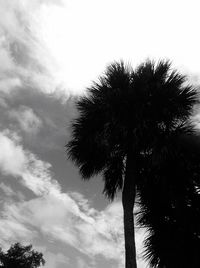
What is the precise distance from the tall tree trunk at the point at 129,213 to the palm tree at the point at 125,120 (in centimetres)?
4

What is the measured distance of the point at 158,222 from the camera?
862cm

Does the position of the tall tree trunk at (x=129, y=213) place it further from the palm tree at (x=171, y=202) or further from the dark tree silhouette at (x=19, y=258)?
the dark tree silhouette at (x=19, y=258)

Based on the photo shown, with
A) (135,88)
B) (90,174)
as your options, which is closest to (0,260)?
(90,174)

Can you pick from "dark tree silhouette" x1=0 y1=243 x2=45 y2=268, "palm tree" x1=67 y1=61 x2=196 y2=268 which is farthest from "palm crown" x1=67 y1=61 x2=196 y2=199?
"dark tree silhouette" x1=0 y1=243 x2=45 y2=268

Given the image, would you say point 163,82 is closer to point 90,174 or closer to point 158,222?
point 90,174

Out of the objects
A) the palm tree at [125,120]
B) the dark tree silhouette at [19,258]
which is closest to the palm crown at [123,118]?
the palm tree at [125,120]

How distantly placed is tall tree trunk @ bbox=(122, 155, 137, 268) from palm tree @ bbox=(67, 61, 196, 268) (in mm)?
39

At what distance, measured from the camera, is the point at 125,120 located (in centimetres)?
843

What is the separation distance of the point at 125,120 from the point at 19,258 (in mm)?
27618

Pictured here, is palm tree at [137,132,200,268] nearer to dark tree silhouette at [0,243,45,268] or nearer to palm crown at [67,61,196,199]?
Result: palm crown at [67,61,196,199]

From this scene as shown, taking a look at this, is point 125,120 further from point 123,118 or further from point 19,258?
point 19,258

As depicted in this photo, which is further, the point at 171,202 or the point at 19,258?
the point at 19,258

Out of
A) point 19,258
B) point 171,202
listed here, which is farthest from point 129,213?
point 19,258

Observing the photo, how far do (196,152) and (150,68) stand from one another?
3.13 meters
